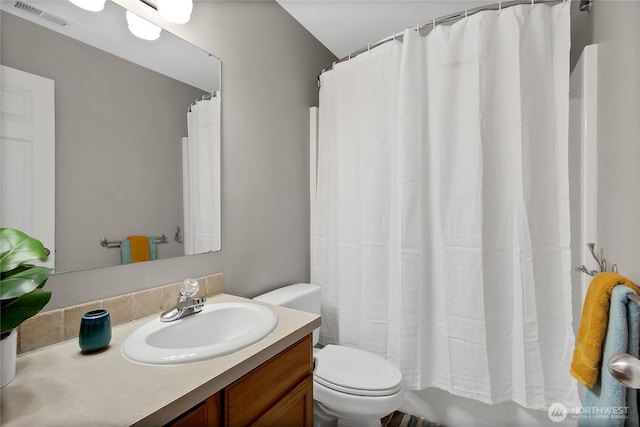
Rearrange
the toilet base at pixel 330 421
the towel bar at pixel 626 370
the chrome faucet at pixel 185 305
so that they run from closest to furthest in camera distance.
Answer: the towel bar at pixel 626 370, the chrome faucet at pixel 185 305, the toilet base at pixel 330 421

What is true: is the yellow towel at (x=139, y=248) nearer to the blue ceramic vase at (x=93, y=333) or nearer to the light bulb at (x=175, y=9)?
the blue ceramic vase at (x=93, y=333)

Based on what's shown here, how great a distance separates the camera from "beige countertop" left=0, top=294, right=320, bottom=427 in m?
0.55

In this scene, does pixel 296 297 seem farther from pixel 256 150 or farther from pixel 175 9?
pixel 175 9

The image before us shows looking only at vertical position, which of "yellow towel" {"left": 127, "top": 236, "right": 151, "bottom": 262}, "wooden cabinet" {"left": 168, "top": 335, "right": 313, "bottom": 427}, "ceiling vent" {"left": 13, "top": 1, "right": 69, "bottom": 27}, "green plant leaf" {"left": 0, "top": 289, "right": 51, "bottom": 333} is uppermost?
"ceiling vent" {"left": 13, "top": 1, "right": 69, "bottom": 27}

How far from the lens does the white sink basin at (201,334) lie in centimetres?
75

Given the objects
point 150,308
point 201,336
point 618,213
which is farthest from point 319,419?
point 618,213

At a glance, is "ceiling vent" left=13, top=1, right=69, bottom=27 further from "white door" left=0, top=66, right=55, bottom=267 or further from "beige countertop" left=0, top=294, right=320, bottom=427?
"beige countertop" left=0, top=294, right=320, bottom=427

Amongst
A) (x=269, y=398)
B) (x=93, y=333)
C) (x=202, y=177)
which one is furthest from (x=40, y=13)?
(x=269, y=398)

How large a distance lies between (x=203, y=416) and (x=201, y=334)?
442 millimetres

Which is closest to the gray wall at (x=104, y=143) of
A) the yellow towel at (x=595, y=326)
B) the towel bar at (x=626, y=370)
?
the towel bar at (x=626, y=370)

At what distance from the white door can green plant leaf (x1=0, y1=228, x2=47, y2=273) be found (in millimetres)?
182

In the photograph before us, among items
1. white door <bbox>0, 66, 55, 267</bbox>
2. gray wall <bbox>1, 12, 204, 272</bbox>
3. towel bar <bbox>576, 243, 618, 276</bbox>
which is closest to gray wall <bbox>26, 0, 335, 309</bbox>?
gray wall <bbox>1, 12, 204, 272</bbox>

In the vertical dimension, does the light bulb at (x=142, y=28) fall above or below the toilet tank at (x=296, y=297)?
above

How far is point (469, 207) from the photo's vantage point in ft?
4.45
